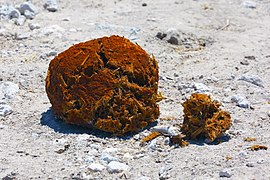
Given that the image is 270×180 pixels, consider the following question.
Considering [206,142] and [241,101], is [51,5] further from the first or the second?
[206,142]

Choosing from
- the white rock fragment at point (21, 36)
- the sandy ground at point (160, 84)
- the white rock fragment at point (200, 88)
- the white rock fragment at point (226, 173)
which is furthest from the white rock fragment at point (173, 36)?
the white rock fragment at point (226, 173)

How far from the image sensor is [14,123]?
5.88m

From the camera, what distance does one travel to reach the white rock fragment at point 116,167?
4891mm

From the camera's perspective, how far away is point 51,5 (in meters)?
9.30

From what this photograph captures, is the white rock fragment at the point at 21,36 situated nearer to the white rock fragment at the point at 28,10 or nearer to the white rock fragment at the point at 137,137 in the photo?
the white rock fragment at the point at 28,10

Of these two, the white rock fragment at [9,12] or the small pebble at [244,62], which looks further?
the white rock fragment at [9,12]

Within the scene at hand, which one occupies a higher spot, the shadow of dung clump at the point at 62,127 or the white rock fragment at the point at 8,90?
the shadow of dung clump at the point at 62,127

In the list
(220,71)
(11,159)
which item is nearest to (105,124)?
(11,159)

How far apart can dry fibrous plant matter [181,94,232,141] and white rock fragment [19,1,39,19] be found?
408 centimetres

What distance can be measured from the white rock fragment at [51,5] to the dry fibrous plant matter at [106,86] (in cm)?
369

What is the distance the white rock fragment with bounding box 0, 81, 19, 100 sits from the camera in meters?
6.42

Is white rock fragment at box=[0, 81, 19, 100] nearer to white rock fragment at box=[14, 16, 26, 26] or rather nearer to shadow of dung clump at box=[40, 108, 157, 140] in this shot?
shadow of dung clump at box=[40, 108, 157, 140]

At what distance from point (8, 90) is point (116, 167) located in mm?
2053

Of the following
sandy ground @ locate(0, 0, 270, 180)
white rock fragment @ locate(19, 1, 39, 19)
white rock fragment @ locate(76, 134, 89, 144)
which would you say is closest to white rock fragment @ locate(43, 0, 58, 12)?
sandy ground @ locate(0, 0, 270, 180)
